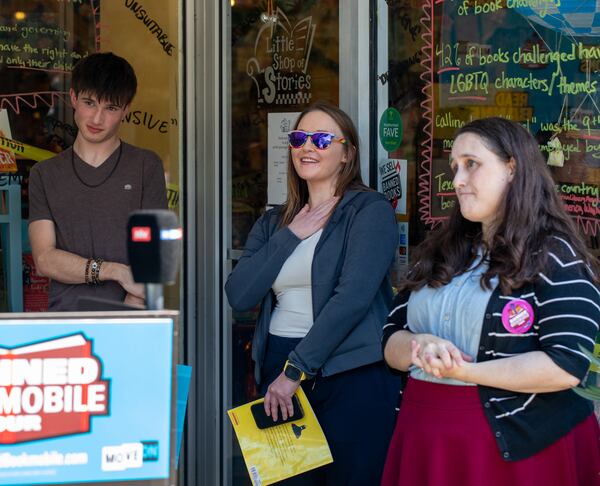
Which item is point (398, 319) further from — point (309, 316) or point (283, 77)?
point (283, 77)

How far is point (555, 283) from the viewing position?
8.84 feet

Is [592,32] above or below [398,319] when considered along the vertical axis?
above

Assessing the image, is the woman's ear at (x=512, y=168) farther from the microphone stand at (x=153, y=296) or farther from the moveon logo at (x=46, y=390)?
the moveon logo at (x=46, y=390)

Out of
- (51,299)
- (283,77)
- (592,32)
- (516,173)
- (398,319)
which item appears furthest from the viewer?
(283,77)

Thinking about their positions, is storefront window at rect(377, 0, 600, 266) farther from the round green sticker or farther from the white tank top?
the white tank top

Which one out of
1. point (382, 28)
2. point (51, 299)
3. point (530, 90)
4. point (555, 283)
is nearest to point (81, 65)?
point (51, 299)

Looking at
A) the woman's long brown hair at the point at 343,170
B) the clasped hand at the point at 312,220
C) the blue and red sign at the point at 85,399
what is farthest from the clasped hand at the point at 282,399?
the blue and red sign at the point at 85,399

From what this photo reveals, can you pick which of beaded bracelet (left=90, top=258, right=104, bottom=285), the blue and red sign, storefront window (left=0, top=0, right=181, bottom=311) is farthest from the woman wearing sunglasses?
the blue and red sign

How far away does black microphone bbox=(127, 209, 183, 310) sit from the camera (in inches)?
76.3

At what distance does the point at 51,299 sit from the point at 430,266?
1716mm

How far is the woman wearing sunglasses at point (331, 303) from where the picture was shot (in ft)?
11.6

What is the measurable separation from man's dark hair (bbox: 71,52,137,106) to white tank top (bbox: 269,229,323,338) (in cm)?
98

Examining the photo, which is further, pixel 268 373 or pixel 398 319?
pixel 268 373

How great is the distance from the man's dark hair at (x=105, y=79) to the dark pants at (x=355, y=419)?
137 centimetres
